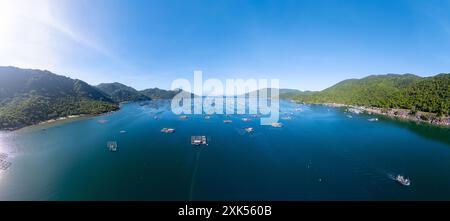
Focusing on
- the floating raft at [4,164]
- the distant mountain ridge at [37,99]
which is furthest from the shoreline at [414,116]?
the distant mountain ridge at [37,99]

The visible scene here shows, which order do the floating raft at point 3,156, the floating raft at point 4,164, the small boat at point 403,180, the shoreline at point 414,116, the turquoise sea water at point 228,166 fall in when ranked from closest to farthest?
the turquoise sea water at point 228,166, the small boat at point 403,180, the floating raft at point 4,164, the floating raft at point 3,156, the shoreline at point 414,116

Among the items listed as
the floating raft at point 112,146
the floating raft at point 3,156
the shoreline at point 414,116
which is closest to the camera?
the floating raft at point 3,156

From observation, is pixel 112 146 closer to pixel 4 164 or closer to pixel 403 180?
pixel 4 164

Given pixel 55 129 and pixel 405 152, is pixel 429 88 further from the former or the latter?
pixel 55 129

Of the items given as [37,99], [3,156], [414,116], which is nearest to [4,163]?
[3,156]

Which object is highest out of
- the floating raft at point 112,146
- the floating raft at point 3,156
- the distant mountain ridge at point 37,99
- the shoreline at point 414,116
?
the distant mountain ridge at point 37,99

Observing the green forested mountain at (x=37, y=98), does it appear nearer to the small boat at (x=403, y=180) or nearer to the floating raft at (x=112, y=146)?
the floating raft at (x=112, y=146)
